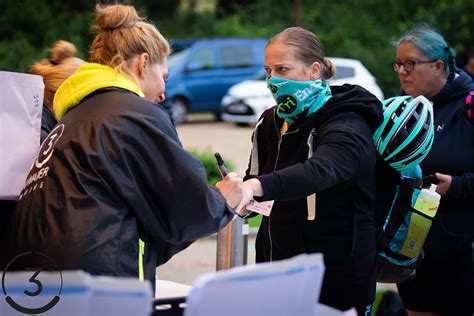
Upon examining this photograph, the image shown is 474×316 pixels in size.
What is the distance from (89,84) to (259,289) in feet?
3.61

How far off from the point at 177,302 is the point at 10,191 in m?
0.80

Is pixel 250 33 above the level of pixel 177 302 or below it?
below

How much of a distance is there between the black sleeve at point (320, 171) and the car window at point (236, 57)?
1861 centimetres

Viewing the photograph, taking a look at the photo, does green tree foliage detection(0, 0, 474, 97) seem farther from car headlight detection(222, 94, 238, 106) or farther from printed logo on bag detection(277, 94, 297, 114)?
printed logo on bag detection(277, 94, 297, 114)

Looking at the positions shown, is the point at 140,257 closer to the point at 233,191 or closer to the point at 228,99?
the point at 233,191

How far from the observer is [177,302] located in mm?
2859

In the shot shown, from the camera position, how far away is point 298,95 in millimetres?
3625

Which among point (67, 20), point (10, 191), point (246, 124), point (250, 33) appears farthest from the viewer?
point (250, 33)

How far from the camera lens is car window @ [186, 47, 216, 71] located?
21.3 meters

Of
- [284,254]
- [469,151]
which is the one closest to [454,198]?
[469,151]

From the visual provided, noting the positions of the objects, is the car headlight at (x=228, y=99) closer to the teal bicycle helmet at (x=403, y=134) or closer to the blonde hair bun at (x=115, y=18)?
the teal bicycle helmet at (x=403, y=134)

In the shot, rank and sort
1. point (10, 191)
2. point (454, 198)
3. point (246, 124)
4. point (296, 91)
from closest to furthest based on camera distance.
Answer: point (10, 191), point (296, 91), point (454, 198), point (246, 124)

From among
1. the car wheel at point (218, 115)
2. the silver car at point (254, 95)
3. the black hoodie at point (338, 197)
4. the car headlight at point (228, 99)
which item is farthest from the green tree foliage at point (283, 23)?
the black hoodie at point (338, 197)

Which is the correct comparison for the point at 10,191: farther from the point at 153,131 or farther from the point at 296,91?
the point at 296,91
